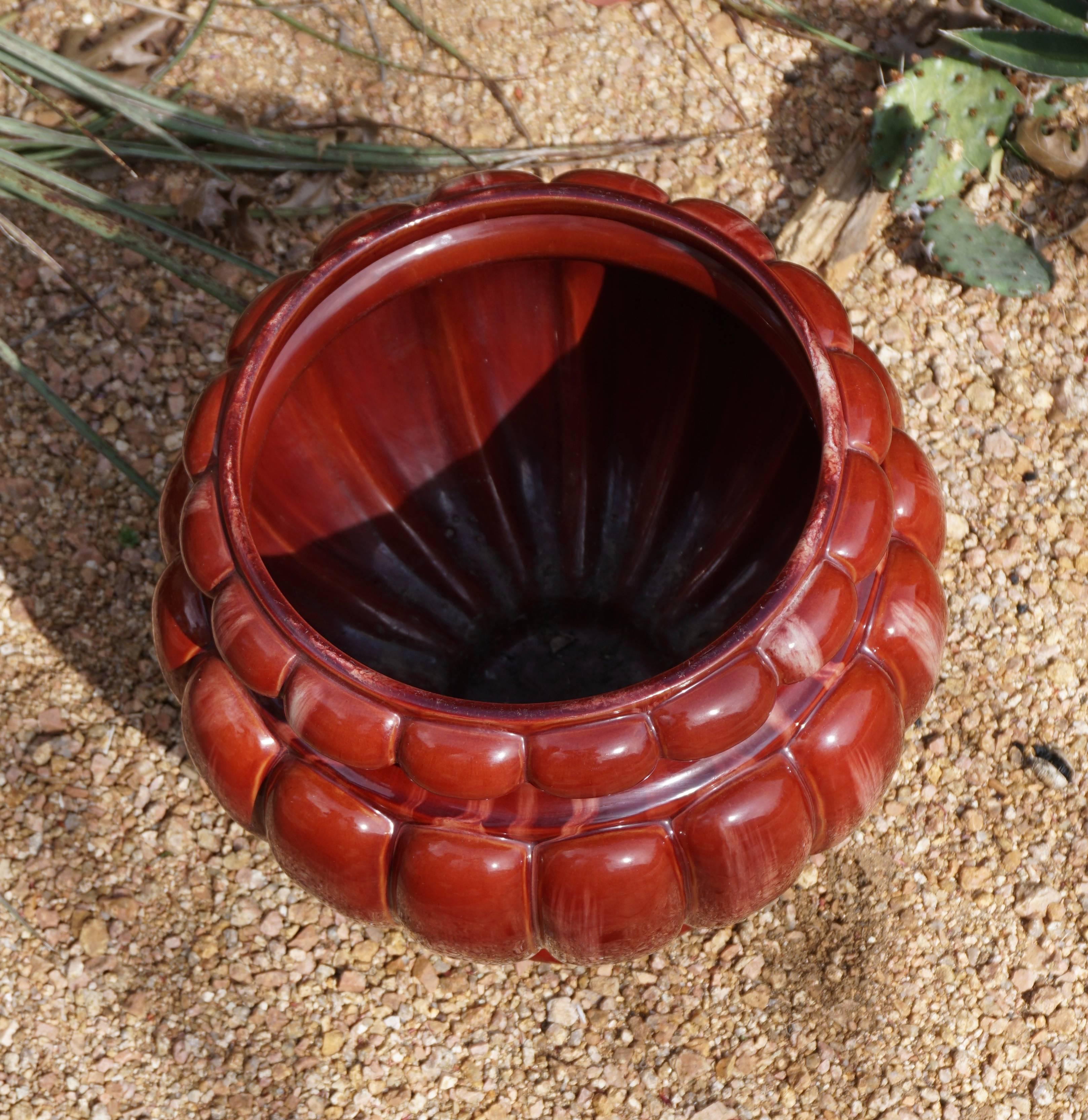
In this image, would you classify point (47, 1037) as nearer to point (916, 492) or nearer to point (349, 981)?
point (349, 981)

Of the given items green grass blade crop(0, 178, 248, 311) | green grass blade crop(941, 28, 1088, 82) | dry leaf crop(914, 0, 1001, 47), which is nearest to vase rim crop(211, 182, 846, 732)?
green grass blade crop(0, 178, 248, 311)

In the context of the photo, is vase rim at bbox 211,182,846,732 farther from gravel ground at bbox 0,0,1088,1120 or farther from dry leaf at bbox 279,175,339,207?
dry leaf at bbox 279,175,339,207

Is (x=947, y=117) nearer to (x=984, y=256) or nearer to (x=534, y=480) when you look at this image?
(x=984, y=256)

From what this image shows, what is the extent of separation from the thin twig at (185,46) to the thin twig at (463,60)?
302mm

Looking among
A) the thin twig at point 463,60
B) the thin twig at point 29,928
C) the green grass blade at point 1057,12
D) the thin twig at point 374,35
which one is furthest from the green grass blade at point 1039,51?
the thin twig at point 29,928

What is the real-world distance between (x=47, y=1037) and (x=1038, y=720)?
1.37 metres

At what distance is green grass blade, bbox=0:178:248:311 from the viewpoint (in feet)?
4.83

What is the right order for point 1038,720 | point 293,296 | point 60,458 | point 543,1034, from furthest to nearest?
point 60,458 → point 1038,720 → point 543,1034 → point 293,296

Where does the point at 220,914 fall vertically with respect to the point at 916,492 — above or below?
below

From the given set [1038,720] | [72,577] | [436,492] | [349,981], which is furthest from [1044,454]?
[72,577]

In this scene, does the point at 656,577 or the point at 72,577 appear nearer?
the point at 656,577

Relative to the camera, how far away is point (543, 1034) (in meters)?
1.42

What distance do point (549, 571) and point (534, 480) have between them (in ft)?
0.40

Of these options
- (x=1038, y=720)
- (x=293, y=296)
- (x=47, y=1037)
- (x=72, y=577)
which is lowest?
(x=47, y=1037)
